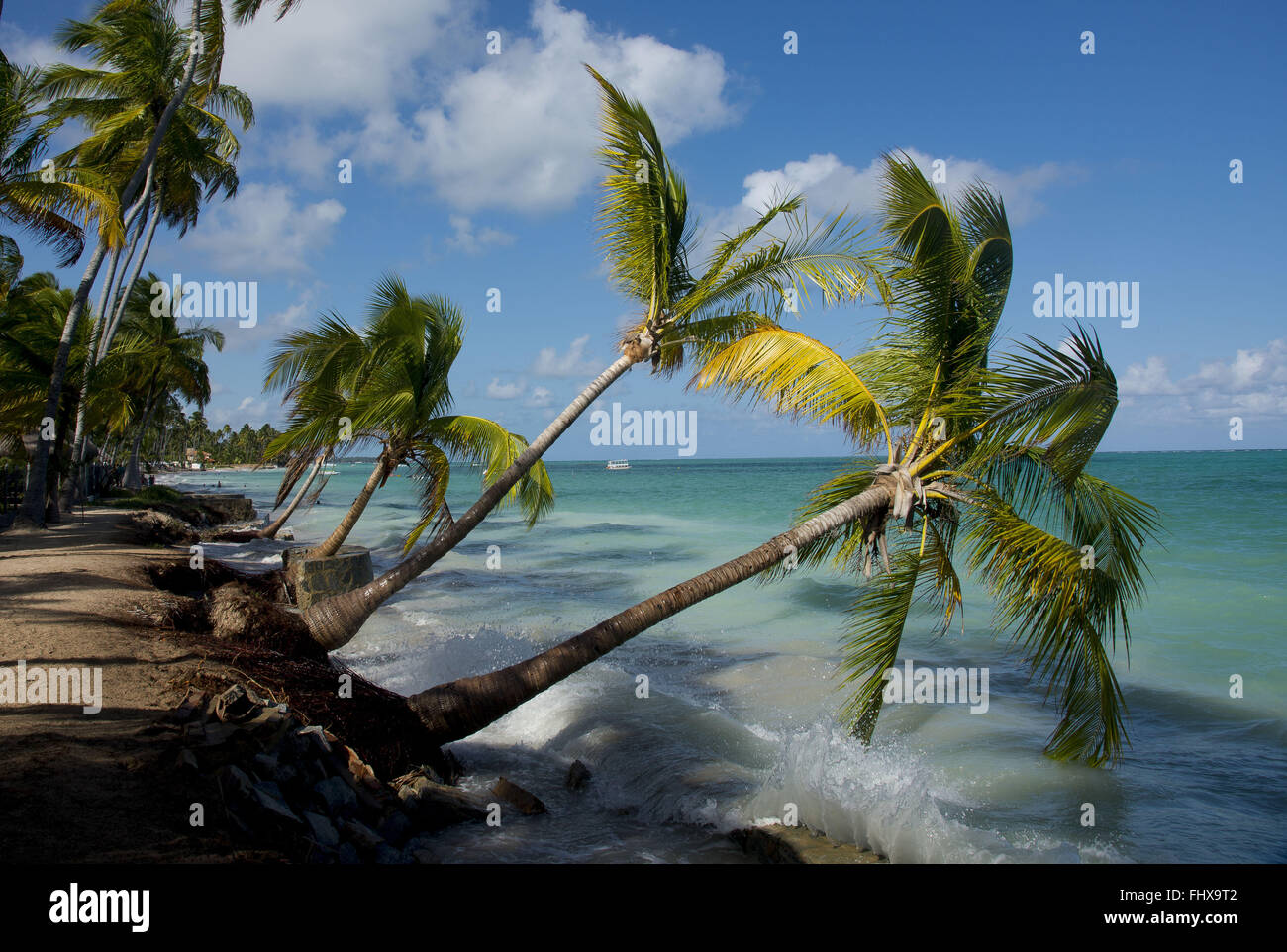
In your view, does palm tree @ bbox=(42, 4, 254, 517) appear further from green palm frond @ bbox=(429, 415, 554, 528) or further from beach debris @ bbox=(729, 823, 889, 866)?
beach debris @ bbox=(729, 823, 889, 866)

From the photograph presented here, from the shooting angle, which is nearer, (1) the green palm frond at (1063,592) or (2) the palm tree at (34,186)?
(1) the green palm frond at (1063,592)

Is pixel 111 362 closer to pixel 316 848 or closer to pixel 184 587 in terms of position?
pixel 184 587

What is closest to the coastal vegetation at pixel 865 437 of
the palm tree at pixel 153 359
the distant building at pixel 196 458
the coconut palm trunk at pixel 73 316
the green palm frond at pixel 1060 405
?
the green palm frond at pixel 1060 405

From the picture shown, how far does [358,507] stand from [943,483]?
29.0 feet

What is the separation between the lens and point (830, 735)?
8.50 m

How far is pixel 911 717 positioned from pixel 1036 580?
459 cm

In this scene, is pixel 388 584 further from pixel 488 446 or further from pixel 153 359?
pixel 153 359

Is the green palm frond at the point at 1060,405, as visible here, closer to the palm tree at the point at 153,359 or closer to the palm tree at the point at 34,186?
the palm tree at the point at 34,186

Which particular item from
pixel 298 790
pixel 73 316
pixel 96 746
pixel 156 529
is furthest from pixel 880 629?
pixel 156 529

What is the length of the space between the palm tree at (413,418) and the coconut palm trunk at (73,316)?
837 centimetres

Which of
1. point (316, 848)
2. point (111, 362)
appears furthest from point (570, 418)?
point (111, 362)

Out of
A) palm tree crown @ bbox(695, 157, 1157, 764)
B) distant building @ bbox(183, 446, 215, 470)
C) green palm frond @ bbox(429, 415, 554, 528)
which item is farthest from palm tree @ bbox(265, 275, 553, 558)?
A: distant building @ bbox(183, 446, 215, 470)

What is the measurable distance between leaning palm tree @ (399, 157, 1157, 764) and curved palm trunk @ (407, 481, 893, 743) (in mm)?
13

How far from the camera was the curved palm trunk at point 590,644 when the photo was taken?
20.9ft
